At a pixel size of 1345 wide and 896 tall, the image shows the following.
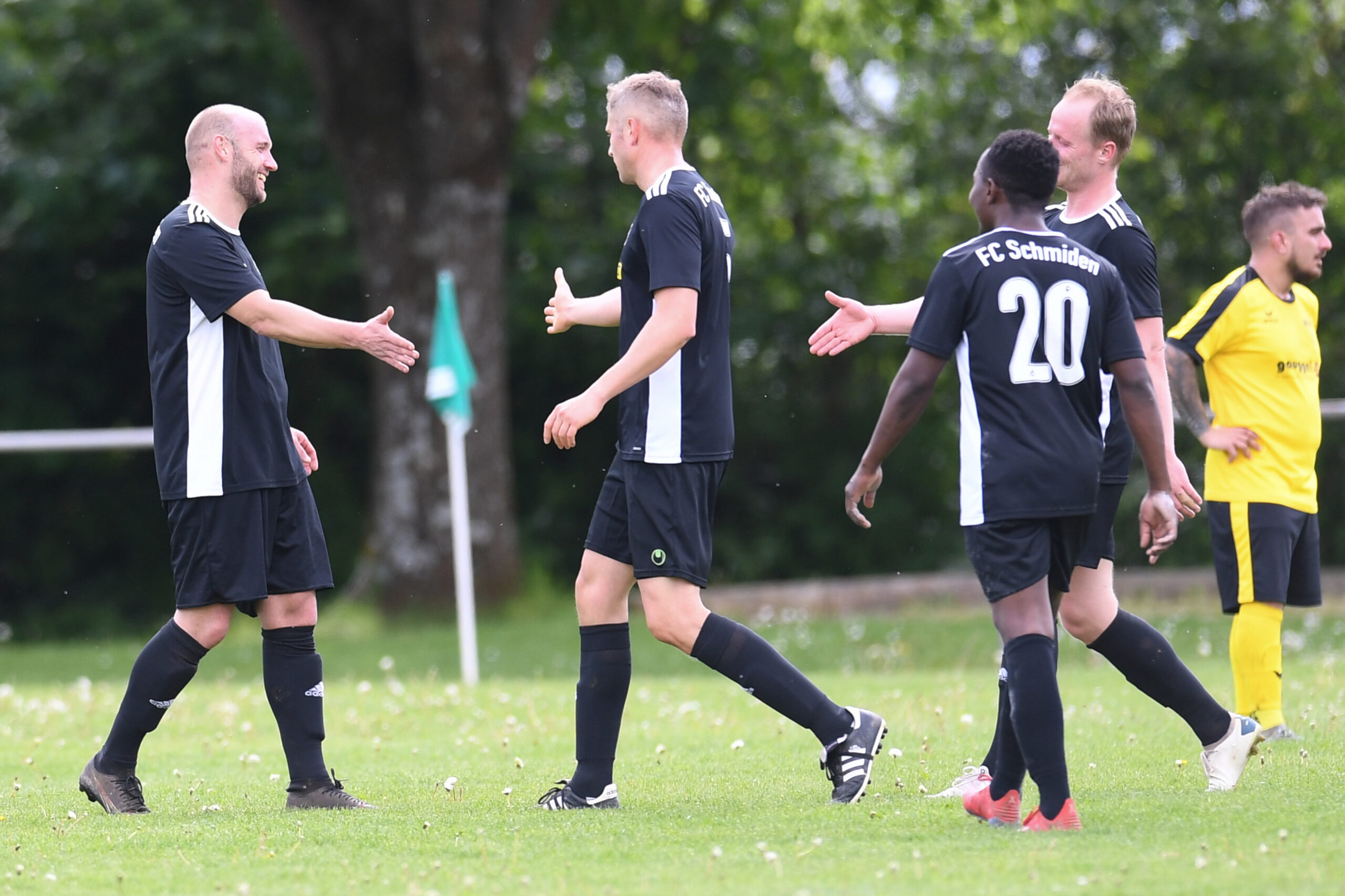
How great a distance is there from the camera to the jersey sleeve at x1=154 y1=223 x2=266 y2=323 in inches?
204

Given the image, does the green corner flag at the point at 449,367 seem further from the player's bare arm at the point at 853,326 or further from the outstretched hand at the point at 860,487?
the outstretched hand at the point at 860,487

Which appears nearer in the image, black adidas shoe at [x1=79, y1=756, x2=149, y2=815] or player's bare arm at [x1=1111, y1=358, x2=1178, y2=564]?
player's bare arm at [x1=1111, y1=358, x2=1178, y2=564]

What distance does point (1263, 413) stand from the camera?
6.27 m

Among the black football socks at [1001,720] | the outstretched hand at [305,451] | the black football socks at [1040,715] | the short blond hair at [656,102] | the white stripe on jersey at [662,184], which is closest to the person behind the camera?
the black football socks at [1040,715]

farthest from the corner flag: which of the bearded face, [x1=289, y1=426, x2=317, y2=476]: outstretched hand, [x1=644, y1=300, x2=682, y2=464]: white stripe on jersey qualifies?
[x1=644, y1=300, x2=682, y2=464]: white stripe on jersey

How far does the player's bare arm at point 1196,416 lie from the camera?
5656 millimetres

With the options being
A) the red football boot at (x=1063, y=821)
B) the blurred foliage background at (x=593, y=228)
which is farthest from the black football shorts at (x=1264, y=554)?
the blurred foliage background at (x=593, y=228)

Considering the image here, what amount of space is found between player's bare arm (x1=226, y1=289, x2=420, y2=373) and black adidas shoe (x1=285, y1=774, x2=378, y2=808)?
1.46 m

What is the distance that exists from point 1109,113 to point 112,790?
415cm

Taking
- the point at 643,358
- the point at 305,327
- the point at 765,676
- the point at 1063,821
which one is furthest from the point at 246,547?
the point at 1063,821

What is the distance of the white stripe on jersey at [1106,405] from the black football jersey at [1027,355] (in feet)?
2.13

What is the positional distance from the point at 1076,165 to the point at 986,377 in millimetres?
1334

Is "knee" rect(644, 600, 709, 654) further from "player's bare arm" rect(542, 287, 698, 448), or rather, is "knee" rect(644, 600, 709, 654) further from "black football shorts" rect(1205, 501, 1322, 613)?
"black football shorts" rect(1205, 501, 1322, 613)

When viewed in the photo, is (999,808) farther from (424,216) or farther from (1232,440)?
(424,216)
